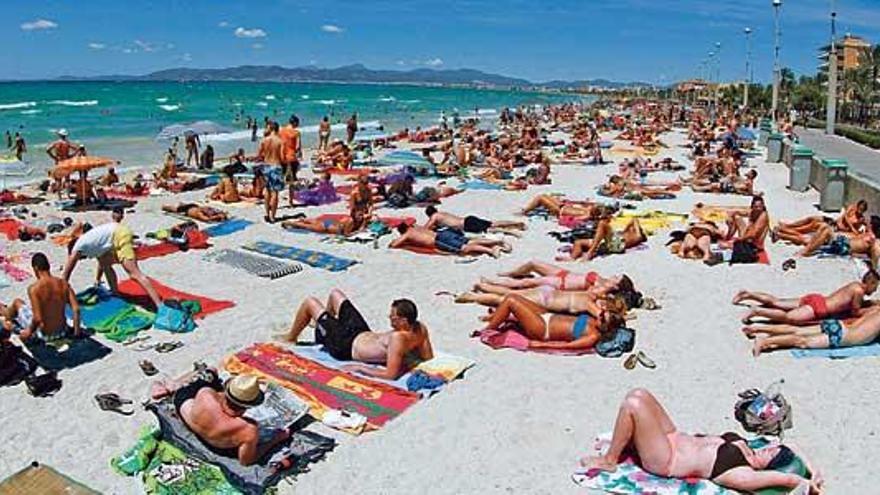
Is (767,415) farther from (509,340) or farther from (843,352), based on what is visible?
(509,340)

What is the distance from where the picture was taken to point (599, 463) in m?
4.61

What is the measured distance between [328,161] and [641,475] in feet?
54.4

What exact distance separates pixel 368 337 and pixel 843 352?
152 inches

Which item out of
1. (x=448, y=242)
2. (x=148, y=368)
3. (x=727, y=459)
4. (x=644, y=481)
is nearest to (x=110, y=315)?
(x=148, y=368)

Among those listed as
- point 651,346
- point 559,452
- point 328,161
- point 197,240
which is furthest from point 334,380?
point 328,161

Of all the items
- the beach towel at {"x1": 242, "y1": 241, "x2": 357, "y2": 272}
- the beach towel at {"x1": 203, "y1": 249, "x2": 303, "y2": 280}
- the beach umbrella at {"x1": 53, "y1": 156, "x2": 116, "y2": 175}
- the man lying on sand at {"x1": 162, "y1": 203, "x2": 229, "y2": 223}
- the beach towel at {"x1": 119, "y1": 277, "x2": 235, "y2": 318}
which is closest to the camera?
the beach towel at {"x1": 119, "y1": 277, "x2": 235, "y2": 318}

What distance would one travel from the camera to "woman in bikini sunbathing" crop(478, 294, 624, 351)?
6.54 meters

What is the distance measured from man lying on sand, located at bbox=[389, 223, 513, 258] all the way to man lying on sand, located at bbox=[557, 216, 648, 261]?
2.91 feet

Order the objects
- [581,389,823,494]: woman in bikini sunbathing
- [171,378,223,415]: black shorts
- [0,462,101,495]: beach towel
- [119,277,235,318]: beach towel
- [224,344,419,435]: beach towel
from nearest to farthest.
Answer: [581,389,823,494]: woman in bikini sunbathing → [0,462,101,495]: beach towel → [171,378,223,415]: black shorts → [224,344,419,435]: beach towel → [119,277,235,318]: beach towel

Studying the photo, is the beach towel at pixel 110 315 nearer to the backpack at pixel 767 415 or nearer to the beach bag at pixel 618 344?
the beach bag at pixel 618 344

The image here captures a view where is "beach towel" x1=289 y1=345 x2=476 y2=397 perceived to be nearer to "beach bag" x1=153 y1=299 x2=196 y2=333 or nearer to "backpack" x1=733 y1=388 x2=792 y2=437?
"beach bag" x1=153 y1=299 x2=196 y2=333

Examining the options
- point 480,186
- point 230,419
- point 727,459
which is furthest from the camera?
point 480,186

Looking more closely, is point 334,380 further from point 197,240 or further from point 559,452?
point 197,240

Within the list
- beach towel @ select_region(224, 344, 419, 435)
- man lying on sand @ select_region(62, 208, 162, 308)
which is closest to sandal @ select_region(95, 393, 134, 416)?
beach towel @ select_region(224, 344, 419, 435)
